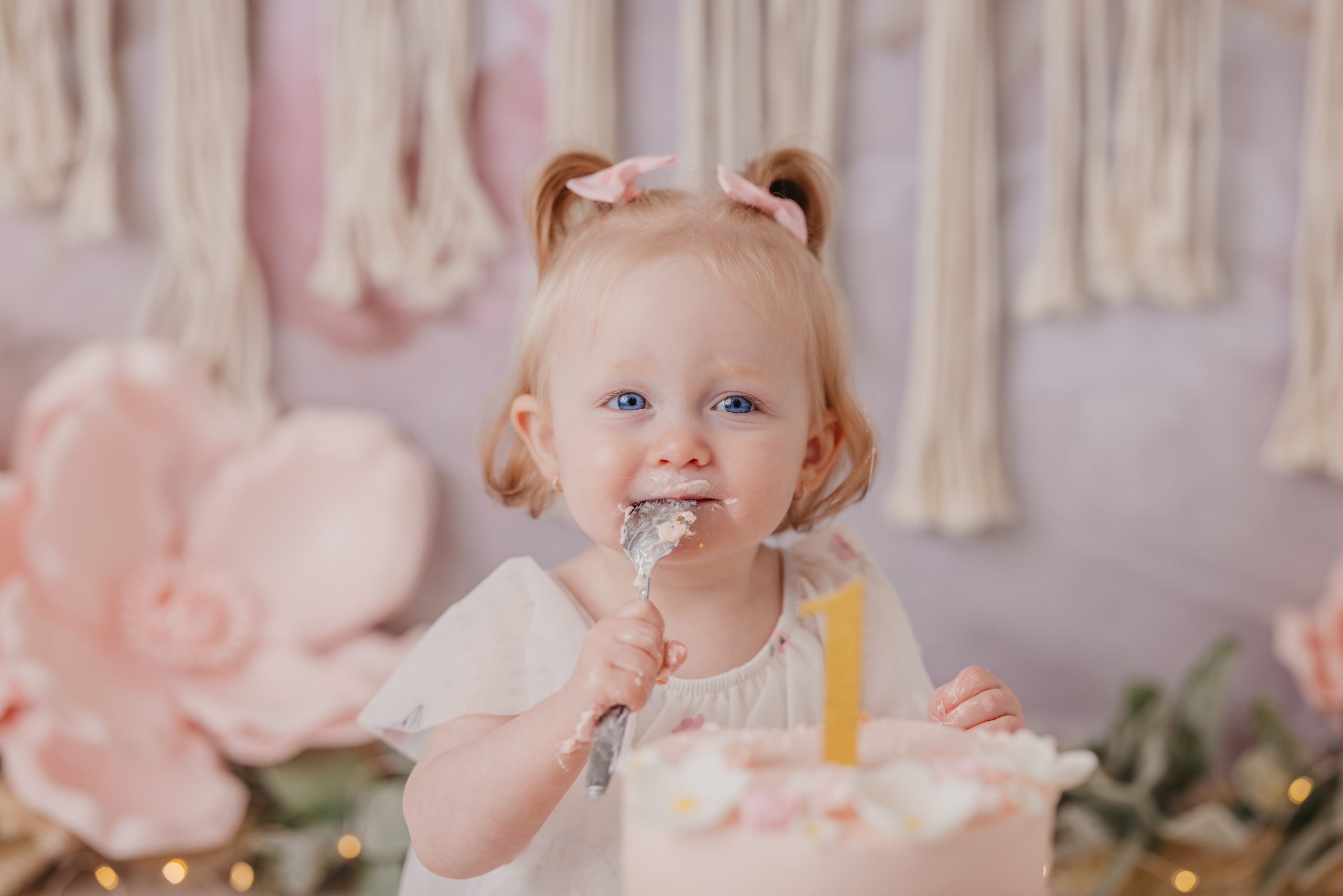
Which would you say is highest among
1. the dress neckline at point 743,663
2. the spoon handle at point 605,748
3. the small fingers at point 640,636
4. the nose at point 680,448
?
the nose at point 680,448

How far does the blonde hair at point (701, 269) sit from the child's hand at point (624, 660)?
23 cm

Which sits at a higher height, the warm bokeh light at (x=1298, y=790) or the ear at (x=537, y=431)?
the ear at (x=537, y=431)

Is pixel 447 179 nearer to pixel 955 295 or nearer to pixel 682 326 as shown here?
pixel 955 295

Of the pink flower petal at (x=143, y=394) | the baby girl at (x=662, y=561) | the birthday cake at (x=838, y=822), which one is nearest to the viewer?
the birthday cake at (x=838, y=822)

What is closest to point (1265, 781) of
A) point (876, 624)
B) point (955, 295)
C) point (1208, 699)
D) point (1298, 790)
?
point (1298, 790)

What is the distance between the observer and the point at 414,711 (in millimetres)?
822

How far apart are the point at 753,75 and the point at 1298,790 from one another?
3.95 ft

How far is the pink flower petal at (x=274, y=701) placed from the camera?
57.7 inches

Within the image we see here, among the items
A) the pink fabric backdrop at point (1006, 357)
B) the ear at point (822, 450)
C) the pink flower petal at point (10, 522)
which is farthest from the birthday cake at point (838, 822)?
the pink flower petal at point (10, 522)

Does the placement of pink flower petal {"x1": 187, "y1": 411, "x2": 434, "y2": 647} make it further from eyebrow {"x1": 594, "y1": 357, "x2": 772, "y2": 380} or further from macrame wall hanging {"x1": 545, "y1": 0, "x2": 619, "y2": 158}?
eyebrow {"x1": 594, "y1": 357, "x2": 772, "y2": 380}

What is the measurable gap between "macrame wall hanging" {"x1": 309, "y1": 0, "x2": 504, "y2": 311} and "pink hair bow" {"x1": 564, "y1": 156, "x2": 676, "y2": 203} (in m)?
0.72

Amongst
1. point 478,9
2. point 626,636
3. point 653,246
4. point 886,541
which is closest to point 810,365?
point 653,246

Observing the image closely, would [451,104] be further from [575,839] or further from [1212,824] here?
[1212,824]

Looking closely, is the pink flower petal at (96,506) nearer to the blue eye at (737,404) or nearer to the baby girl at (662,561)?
the baby girl at (662,561)
